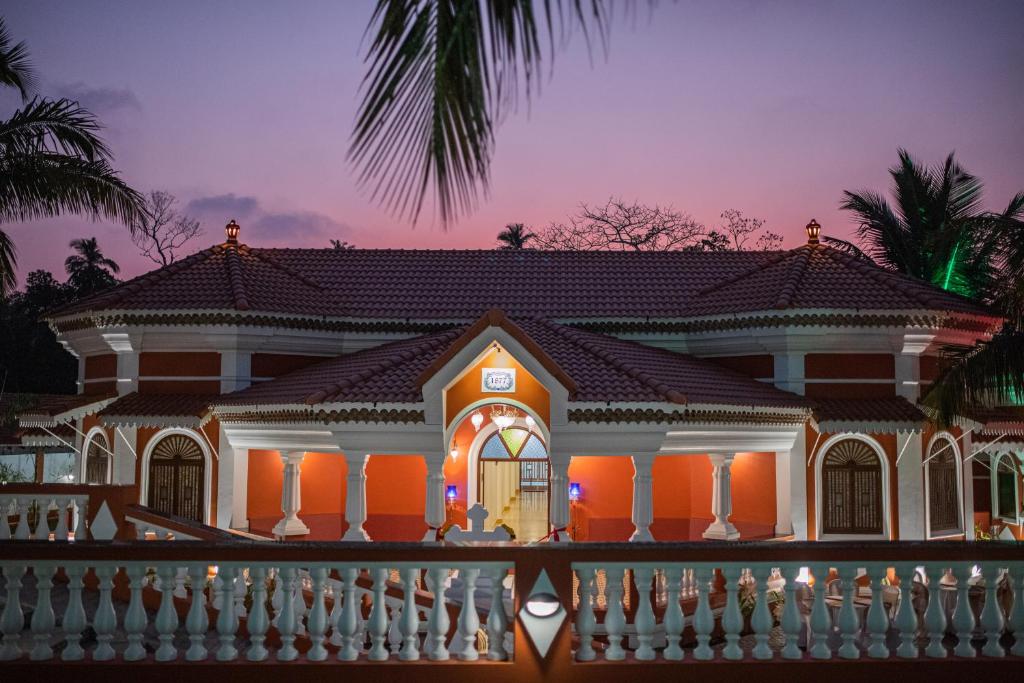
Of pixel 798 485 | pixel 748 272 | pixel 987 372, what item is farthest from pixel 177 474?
pixel 987 372

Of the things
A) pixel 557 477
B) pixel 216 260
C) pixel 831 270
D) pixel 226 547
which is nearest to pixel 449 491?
pixel 557 477

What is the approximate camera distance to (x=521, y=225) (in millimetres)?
46531

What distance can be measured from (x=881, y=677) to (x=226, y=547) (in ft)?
14.7

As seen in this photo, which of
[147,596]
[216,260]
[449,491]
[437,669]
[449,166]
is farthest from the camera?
[216,260]

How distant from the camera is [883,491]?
1834 cm

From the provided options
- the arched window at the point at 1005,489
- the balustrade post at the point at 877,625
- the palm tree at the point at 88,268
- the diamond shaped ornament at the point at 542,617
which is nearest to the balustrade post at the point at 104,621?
the diamond shaped ornament at the point at 542,617

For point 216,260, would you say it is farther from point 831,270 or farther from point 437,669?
point 437,669

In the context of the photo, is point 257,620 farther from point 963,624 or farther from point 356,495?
point 356,495

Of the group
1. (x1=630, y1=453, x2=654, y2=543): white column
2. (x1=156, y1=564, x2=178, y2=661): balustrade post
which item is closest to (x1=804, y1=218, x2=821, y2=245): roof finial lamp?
(x1=630, y1=453, x2=654, y2=543): white column

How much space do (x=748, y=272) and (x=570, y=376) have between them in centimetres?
722

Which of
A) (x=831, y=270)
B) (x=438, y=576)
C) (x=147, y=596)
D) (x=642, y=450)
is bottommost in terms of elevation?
(x=147, y=596)

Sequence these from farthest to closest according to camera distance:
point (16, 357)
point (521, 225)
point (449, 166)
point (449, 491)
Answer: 1. point (521, 225)
2. point (16, 357)
3. point (449, 491)
4. point (449, 166)

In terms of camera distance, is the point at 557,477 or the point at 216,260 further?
the point at 216,260

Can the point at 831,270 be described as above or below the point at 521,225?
below
